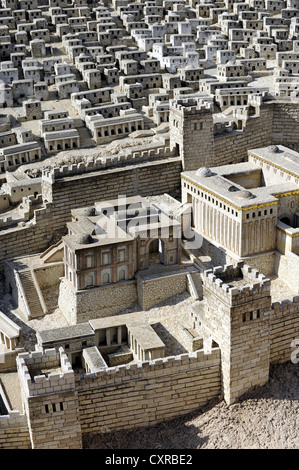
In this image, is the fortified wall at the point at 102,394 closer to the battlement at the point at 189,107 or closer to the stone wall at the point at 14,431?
the stone wall at the point at 14,431

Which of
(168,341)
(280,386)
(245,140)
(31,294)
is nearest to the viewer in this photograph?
(280,386)

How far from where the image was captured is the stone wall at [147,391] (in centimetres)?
3672

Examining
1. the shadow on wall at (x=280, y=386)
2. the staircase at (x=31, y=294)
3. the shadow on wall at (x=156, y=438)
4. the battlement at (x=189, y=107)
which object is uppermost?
the battlement at (x=189, y=107)

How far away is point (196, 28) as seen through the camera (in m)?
86.1

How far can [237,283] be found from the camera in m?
38.7

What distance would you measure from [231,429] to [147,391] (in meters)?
4.15

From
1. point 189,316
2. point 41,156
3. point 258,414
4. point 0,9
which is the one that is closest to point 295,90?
point 41,156

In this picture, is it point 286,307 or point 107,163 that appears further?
point 107,163

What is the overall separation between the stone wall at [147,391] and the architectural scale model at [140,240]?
62mm

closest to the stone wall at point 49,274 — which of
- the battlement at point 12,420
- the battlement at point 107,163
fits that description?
the battlement at point 107,163

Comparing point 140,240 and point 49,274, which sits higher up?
point 140,240

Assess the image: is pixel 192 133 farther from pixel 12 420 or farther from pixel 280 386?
pixel 12 420

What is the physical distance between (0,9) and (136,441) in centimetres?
6157

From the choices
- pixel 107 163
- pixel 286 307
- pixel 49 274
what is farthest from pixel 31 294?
pixel 286 307
